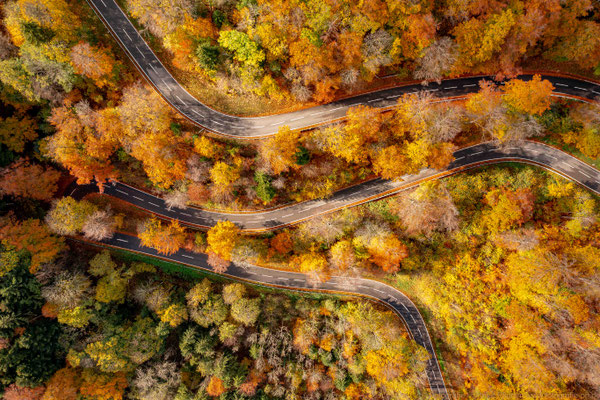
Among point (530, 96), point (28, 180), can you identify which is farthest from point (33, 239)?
point (530, 96)

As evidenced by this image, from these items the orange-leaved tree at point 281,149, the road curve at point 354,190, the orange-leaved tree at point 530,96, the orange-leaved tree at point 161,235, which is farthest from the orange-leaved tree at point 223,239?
the orange-leaved tree at point 530,96

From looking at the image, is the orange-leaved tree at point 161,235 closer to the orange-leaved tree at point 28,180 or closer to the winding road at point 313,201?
the winding road at point 313,201

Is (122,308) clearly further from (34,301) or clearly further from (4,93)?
(4,93)

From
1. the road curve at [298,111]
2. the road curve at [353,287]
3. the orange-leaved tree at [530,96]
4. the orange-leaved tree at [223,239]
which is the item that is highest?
the road curve at [298,111]

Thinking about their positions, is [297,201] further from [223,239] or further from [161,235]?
[161,235]

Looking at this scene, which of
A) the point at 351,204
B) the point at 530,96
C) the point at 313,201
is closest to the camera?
the point at 530,96

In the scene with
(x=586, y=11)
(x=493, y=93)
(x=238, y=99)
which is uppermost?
(x=586, y=11)

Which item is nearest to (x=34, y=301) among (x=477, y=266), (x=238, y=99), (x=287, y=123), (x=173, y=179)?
(x=173, y=179)
